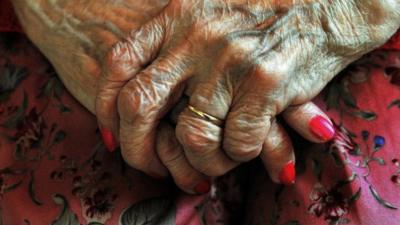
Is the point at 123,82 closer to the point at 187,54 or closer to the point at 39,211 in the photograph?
the point at 187,54

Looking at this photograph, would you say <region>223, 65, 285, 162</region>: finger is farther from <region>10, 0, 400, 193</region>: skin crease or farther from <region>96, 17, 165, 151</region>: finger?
<region>96, 17, 165, 151</region>: finger

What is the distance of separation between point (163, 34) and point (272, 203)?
27 centimetres

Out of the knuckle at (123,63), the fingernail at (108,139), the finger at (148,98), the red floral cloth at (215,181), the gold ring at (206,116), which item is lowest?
the red floral cloth at (215,181)

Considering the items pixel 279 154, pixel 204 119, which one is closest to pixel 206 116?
pixel 204 119

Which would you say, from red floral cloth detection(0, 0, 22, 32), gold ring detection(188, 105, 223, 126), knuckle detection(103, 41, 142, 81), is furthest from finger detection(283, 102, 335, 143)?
red floral cloth detection(0, 0, 22, 32)

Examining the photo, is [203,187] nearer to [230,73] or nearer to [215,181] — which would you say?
[215,181]

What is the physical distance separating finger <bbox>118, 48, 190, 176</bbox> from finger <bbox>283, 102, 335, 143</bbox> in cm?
15

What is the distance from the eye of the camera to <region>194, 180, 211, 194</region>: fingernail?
30.5 inches

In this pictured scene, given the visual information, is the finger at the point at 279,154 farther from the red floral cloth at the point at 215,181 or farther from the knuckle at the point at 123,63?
the knuckle at the point at 123,63

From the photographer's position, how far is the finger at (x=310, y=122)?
731 mm

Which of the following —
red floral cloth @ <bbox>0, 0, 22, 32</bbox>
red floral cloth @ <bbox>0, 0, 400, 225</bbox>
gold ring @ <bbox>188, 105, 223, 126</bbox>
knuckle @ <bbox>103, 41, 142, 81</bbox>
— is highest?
red floral cloth @ <bbox>0, 0, 22, 32</bbox>

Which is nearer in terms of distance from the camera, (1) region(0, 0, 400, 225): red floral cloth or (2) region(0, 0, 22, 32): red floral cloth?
(1) region(0, 0, 400, 225): red floral cloth

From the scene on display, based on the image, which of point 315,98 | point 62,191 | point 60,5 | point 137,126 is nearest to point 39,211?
point 62,191

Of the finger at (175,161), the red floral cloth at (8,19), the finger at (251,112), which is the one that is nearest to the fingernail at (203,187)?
the finger at (175,161)
